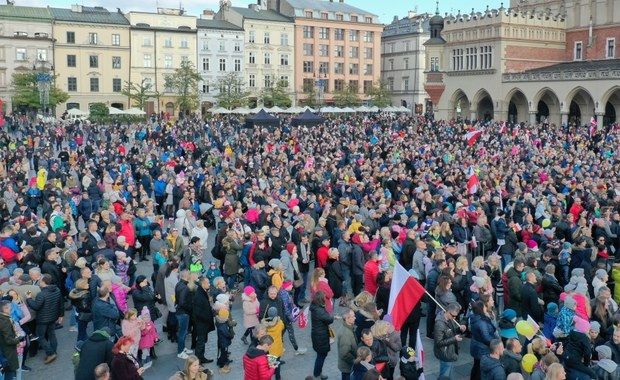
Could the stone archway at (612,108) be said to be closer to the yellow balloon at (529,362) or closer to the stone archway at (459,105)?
the stone archway at (459,105)

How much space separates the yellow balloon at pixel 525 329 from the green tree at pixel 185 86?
5939cm

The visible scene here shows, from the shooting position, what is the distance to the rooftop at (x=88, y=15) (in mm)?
67000

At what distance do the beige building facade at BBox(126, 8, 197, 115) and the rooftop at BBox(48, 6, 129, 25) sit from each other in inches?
54.1

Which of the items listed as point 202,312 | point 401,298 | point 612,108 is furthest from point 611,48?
point 202,312

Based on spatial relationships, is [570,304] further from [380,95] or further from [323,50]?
[323,50]

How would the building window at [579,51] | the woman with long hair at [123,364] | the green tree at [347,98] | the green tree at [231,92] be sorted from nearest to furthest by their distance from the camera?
the woman with long hair at [123,364] → the building window at [579,51] → the green tree at [231,92] → the green tree at [347,98]

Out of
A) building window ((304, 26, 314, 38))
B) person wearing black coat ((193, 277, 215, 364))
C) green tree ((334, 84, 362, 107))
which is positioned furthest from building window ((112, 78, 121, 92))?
person wearing black coat ((193, 277, 215, 364))

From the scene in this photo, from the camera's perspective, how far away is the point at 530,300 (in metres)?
10.0

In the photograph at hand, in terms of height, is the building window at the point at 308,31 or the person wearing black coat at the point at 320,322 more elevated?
the building window at the point at 308,31

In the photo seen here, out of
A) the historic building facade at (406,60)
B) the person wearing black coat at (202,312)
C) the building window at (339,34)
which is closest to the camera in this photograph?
the person wearing black coat at (202,312)

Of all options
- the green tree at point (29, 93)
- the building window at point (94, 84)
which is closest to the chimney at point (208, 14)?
the building window at point (94, 84)

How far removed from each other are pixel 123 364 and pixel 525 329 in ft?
17.0

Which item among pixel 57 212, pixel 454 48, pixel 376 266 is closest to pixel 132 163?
pixel 57 212

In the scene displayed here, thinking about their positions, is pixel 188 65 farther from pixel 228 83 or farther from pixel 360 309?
pixel 360 309
